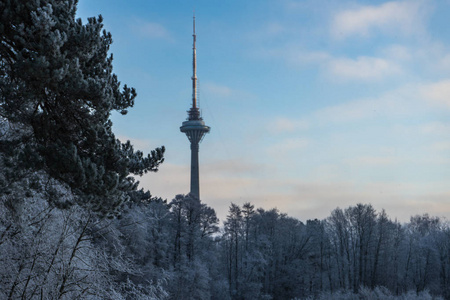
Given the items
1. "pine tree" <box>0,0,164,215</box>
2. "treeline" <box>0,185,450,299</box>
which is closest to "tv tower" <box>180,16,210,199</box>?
"treeline" <box>0,185,450,299</box>

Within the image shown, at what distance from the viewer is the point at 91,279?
10.8 m

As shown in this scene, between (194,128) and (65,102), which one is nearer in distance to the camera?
(65,102)

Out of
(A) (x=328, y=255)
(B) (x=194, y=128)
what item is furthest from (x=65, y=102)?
(B) (x=194, y=128)

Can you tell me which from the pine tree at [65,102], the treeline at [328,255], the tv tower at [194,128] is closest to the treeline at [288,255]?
the treeline at [328,255]

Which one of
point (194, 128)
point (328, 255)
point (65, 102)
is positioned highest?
point (194, 128)

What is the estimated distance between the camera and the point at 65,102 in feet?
34.1

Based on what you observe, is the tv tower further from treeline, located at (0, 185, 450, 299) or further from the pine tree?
the pine tree

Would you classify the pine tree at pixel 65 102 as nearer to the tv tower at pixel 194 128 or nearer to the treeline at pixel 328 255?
the treeline at pixel 328 255

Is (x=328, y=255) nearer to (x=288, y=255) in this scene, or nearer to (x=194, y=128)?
(x=288, y=255)

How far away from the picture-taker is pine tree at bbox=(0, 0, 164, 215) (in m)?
9.09

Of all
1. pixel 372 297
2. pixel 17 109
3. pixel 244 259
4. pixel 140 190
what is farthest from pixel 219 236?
pixel 17 109

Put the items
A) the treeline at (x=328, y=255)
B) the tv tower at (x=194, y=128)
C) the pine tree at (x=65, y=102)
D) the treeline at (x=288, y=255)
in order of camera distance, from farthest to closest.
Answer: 1. the tv tower at (x=194, y=128)
2. the treeline at (x=328, y=255)
3. the treeline at (x=288, y=255)
4. the pine tree at (x=65, y=102)

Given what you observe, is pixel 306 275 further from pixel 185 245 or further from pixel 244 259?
pixel 185 245

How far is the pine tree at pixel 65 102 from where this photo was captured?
9.09m
